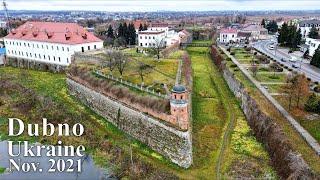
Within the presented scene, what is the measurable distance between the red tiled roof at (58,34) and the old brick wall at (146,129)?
1620 centimetres

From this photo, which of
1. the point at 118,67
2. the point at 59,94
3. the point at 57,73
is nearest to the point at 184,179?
the point at 118,67

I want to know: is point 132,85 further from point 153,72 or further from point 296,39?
point 296,39

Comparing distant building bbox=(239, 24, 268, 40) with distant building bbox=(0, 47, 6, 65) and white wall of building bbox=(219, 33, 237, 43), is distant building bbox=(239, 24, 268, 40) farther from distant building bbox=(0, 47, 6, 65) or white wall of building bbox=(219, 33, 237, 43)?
distant building bbox=(0, 47, 6, 65)

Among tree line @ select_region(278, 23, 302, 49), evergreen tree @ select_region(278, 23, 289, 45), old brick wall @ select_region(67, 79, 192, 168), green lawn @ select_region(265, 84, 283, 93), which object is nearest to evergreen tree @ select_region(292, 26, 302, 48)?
tree line @ select_region(278, 23, 302, 49)

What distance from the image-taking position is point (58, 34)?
55250 mm

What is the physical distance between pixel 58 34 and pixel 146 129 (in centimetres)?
3132

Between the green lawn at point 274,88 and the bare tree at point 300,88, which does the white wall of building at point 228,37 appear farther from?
the bare tree at point 300,88

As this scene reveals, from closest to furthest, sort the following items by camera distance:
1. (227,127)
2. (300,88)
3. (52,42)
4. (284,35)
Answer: (300,88)
(227,127)
(52,42)
(284,35)

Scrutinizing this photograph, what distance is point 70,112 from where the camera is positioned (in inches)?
1474

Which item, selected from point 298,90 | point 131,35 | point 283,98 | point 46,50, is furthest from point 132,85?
point 131,35

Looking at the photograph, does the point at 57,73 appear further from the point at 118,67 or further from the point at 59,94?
the point at 118,67

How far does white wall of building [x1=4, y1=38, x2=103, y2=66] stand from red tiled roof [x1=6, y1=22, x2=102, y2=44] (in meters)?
0.65

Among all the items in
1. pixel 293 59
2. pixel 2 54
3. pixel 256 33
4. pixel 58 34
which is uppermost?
pixel 58 34

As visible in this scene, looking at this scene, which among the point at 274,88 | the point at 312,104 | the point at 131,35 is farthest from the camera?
the point at 131,35
